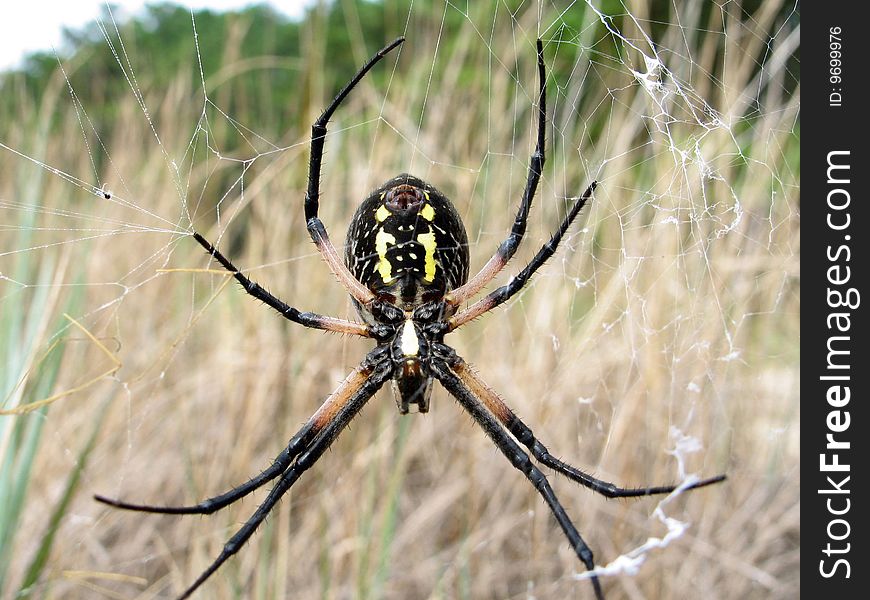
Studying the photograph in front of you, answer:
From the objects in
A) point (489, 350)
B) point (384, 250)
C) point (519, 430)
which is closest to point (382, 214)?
point (384, 250)

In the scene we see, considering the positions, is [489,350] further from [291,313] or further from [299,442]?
[291,313]

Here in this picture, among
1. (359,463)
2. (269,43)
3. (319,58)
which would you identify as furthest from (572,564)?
(269,43)

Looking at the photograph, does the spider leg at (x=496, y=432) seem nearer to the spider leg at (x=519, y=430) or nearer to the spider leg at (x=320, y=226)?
the spider leg at (x=519, y=430)

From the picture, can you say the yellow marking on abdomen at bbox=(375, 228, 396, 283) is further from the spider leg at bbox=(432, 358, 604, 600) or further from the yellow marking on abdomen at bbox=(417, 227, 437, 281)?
the spider leg at bbox=(432, 358, 604, 600)

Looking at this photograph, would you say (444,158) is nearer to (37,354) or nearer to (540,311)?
(540,311)

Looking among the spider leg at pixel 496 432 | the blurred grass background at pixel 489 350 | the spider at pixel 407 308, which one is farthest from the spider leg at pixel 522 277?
the blurred grass background at pixel 489 350

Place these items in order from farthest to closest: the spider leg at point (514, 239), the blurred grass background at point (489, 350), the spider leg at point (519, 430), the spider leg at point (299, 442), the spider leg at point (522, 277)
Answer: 1. the blurred grass background at point (489, 350)
2. the spider leg at point (519, 430)
3. the spider leg at point (299, 442)
4. the spider leg at point (514, 239)
5. the spider leg at point (522, 277)
